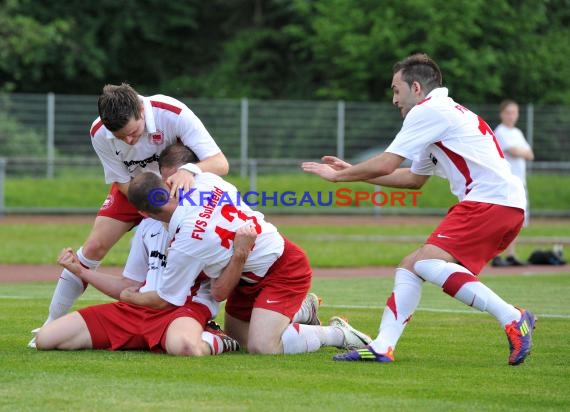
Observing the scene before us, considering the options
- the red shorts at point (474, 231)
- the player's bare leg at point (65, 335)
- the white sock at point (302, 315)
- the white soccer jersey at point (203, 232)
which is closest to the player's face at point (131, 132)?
the white soccer jersey at point (203, 232)

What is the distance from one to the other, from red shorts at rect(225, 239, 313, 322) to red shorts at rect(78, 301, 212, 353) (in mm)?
338

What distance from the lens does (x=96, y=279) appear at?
8.14 metres

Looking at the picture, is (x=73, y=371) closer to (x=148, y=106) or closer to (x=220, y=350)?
(x=220, y=350)

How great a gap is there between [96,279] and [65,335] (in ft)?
1.49

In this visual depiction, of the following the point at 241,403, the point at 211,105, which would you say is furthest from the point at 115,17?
the point at 241,403

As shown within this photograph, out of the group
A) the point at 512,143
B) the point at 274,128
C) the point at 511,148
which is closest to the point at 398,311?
the point at 511,148

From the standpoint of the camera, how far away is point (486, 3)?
3556 cm

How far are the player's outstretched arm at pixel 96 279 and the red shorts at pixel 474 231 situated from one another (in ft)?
6.99

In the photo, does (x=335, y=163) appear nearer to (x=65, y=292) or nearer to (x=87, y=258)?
(x=87, y=258)

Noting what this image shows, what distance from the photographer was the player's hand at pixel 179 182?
750cm

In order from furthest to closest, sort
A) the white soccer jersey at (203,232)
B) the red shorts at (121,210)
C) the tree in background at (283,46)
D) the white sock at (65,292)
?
the tree in background at (283,46) → the red shorts at (121,210) → the white sock at (65,292) → the white soccer jersey at (203,232)

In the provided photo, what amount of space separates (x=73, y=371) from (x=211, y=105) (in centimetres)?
2226

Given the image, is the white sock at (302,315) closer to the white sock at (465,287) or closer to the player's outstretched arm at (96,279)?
the player's outstretched arm at (96,279)

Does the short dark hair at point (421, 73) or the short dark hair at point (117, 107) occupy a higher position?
the short dark hair at point (421, 73)
